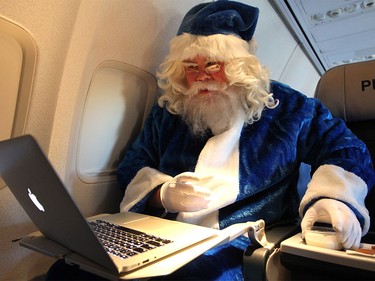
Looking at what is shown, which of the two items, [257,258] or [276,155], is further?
[276,155]

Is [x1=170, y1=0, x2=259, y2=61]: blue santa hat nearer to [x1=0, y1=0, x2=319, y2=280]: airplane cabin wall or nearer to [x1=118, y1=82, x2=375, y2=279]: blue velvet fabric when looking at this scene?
[x1=0, y1=0, x2=319, y2=280]: airplane cabin wall

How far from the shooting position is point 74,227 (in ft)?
2.21

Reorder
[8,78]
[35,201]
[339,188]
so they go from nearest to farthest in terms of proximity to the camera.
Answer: [35,201] < [339,188] < [8,78]

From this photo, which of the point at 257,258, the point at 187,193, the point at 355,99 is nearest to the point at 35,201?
the point at 187,193

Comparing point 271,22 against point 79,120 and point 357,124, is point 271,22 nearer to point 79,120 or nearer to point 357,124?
point 357,124

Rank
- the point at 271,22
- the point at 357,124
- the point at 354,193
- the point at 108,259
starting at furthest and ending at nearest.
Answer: the point at 271,22 → the point at 357,124 → the point at 354,193 → the point at 108,259

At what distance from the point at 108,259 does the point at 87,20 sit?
0.88 metres

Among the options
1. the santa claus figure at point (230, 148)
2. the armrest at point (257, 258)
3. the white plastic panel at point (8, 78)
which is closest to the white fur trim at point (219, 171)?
the santa claus figure at point (230, 148)

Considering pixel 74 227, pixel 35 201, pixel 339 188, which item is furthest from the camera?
pixel 339 188

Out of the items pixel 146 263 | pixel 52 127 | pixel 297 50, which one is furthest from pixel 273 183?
pixel 297 50

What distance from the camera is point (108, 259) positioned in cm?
62

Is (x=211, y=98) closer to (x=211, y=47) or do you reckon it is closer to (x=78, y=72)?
(x=211, y=47)

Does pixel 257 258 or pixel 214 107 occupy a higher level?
pixel 214 107

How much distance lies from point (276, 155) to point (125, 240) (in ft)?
2.12
